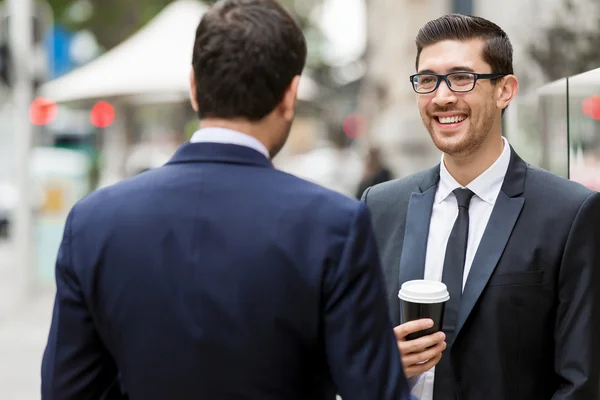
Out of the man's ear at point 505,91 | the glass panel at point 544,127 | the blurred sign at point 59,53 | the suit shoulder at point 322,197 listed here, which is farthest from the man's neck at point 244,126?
the blurred sign at point 59,53

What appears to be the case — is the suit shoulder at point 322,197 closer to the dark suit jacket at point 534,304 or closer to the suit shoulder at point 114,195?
the suit shoulder at point 114,195

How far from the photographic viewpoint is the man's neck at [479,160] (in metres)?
2.37

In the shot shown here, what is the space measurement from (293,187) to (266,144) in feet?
0.43

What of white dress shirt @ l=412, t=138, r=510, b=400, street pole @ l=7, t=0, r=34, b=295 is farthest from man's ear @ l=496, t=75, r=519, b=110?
street pole @ l=7, t=0, r=34, b=295

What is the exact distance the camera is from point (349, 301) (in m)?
1.61

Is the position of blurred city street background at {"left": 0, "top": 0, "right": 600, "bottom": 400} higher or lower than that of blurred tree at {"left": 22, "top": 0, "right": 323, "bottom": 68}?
lower

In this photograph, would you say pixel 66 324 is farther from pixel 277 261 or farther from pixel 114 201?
pixel 277 261

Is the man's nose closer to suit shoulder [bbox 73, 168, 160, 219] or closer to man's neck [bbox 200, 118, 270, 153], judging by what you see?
man's neck [bbox 200, 118, 270, 153]

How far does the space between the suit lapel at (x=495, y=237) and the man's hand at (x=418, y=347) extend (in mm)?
236

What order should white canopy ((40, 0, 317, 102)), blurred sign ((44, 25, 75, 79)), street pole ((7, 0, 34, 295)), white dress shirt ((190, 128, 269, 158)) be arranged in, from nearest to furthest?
white dress shirt ((190, 128, 269, 158)) < street pole ((7, 0, 34, 295)) < white canopy ((40, 0, 317, 102)) < blurred sign ((44, 25, 75, 79))

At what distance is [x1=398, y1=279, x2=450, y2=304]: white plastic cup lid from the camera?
6.52 feet

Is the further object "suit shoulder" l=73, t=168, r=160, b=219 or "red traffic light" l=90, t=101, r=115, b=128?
"red traffic light" l=90, t=101, r=115, b=128

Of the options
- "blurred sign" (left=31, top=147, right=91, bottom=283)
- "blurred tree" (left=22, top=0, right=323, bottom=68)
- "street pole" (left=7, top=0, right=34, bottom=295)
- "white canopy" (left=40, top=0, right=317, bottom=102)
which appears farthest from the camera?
"blurred tree" (left=22, top=0, right=323, bottom=68)

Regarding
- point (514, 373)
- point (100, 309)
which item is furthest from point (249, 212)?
point (514, 373)
